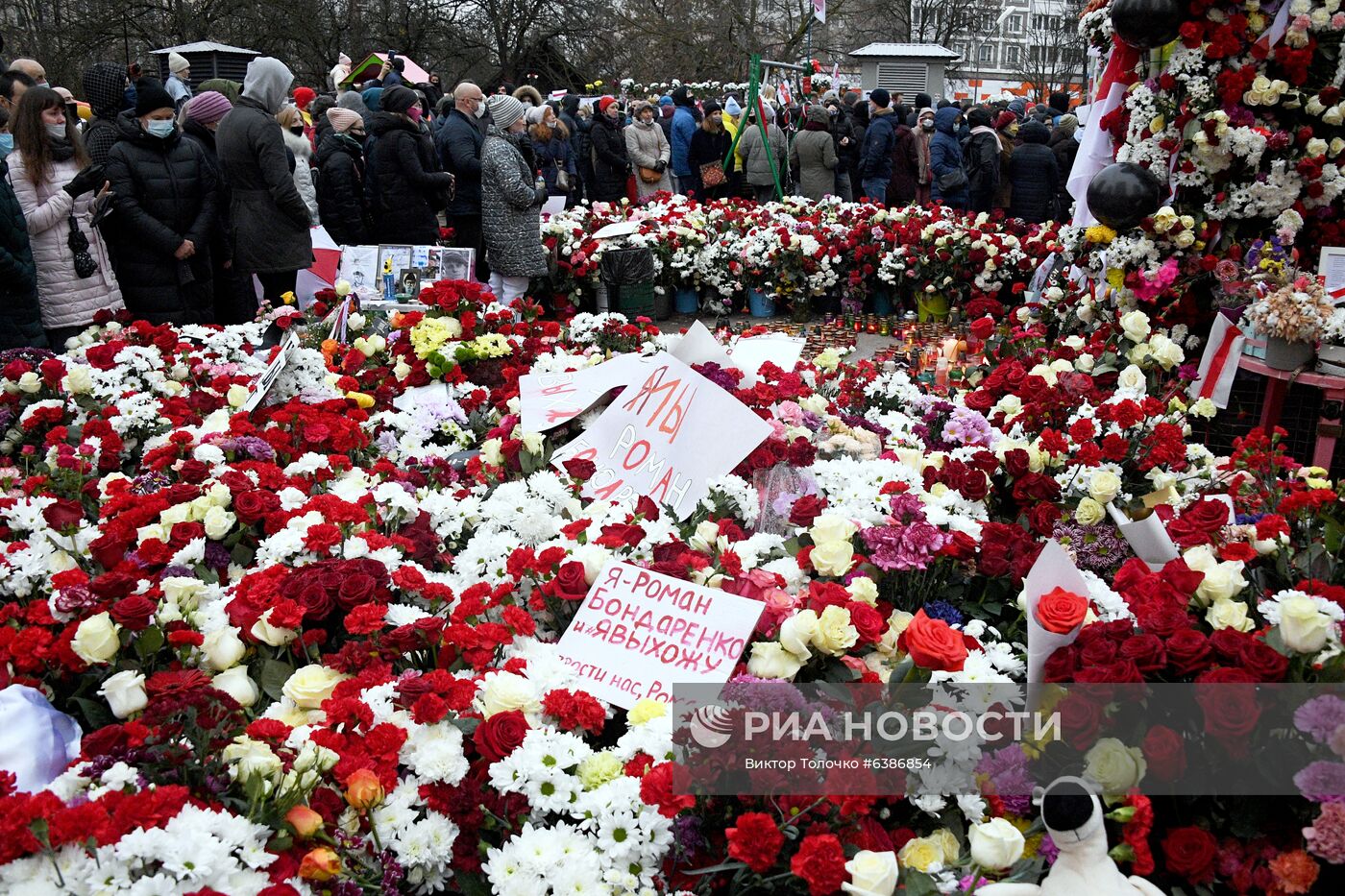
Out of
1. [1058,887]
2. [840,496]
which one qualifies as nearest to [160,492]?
[840,496]

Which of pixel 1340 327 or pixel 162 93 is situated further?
pixel 162 93

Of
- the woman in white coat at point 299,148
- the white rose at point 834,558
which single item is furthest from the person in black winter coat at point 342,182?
the white rose at point 834,558

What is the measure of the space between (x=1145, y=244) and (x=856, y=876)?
13.5 ft

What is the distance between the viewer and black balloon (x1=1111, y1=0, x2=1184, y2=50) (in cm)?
455

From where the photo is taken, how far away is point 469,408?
373 centimetres

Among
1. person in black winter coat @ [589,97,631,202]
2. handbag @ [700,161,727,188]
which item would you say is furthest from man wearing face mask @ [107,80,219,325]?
handbag @ [700,161,727,188]

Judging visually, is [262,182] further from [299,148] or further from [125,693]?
[125,693]

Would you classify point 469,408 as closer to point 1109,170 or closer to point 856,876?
point 856,876

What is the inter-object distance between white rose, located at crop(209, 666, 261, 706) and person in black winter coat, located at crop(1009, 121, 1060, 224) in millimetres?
9832

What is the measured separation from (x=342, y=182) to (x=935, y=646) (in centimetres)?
689

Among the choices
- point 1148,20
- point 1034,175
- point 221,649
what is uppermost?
point 1148,20

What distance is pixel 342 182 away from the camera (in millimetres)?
7652
